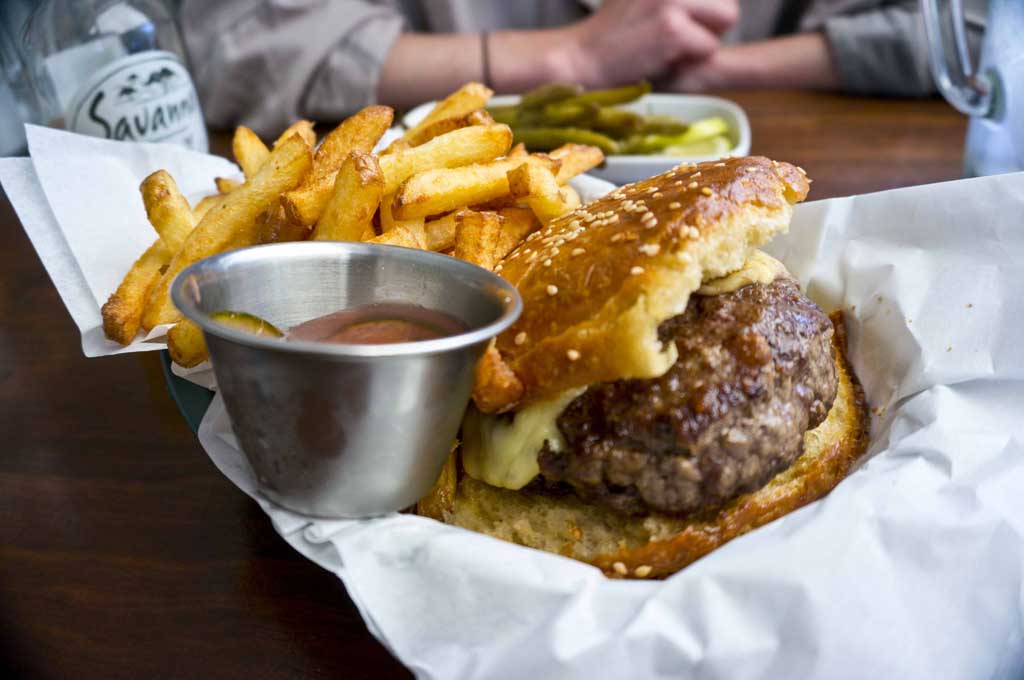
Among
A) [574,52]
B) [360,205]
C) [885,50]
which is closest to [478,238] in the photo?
[360,205]

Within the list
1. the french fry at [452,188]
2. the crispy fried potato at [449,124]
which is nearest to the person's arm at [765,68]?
the crispy fried potato at [449,124]

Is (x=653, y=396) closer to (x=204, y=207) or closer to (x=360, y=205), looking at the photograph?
(x=360, y=205)

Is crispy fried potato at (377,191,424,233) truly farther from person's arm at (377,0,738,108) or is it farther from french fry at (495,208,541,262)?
person's arm at (377,0,738,108)

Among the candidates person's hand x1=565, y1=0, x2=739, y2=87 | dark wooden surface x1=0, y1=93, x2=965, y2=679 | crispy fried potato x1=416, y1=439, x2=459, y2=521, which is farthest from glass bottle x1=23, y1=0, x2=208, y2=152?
person's hand x1=565, y1=0, x2=739, y2=87

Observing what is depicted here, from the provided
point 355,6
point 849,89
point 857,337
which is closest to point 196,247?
point 857,337

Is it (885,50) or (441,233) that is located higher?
(441,233)

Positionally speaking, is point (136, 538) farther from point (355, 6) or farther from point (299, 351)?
point (355, 6)

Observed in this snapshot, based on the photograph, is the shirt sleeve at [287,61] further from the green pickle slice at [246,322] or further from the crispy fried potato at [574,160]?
the green pickle slice at [246,322]

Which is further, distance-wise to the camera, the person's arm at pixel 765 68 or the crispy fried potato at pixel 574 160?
the person's arm at pixel 765 68
